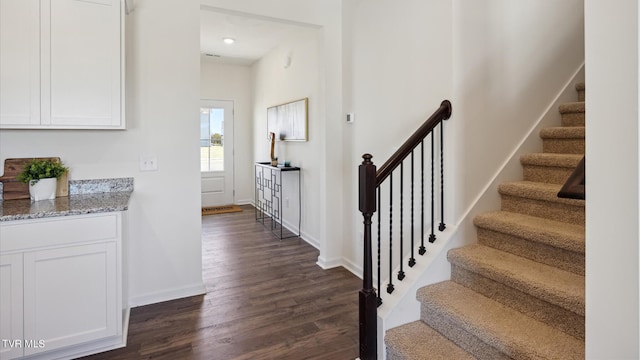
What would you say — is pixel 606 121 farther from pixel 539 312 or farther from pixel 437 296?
pixel 437 296

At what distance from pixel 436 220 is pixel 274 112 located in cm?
384

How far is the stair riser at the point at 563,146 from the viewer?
2.45 meters

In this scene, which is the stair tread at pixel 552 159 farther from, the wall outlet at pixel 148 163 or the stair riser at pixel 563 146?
the wall outlet at pixel 148 163

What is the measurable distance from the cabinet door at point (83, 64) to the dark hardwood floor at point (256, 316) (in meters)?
1.44

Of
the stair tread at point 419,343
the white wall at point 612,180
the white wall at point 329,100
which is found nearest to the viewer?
the white wall at point 612,180

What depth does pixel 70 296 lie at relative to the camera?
204 centimetres

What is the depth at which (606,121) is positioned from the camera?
1.05m

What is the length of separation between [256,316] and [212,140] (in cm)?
488

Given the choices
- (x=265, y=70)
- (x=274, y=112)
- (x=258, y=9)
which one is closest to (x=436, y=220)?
(x=258, y=9)

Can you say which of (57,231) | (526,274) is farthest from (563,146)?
(57,231)

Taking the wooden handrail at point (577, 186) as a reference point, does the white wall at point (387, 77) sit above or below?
above

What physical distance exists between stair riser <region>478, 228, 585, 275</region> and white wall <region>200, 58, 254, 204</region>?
5.51 metres

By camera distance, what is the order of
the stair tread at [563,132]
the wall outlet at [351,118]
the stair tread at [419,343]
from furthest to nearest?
1. the wall outlet at [351,118]
2. the stair tread at [563,132]
3. the stair tread at [419,343]

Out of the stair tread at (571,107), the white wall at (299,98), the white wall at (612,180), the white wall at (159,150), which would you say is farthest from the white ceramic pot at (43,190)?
the stair tread at (571,107)
